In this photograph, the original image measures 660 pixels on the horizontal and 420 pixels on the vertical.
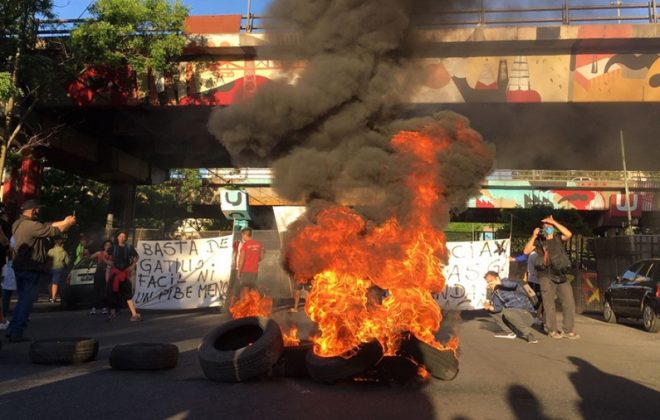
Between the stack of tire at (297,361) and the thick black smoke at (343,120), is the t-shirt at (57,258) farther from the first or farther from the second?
the stack of tire at (297,361)

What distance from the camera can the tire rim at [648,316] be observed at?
10.7 meters

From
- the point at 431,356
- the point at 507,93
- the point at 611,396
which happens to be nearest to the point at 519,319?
the point at 611,396

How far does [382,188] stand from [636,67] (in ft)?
34.2

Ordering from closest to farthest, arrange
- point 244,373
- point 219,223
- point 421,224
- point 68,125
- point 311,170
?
point 244,373 < point 421,224 < point 311,170 < point 68,125 < point 219,223

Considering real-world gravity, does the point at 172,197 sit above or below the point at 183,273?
above

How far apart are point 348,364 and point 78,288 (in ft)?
34.2

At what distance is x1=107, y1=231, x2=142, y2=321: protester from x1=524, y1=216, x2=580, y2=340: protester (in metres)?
7.44

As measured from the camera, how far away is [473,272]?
12453 millimetres

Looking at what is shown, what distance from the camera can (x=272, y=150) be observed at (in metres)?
6.85

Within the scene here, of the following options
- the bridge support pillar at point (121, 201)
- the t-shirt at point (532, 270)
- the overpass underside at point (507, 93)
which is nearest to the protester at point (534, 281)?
the t-shirt at point (532, 270)

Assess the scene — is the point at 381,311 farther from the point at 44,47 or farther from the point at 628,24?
the point at 44,47

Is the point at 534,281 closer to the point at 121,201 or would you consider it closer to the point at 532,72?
the point at 532,72

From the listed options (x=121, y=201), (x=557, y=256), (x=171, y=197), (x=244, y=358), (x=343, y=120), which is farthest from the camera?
(x=171, y=197)

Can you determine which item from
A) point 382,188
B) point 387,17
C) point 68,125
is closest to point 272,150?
point 382,188
